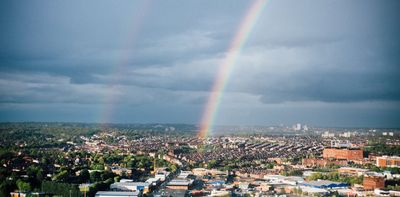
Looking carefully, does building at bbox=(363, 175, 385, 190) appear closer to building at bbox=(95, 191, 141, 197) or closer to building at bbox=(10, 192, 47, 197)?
building at bbox=(95, 191, 141, 197)

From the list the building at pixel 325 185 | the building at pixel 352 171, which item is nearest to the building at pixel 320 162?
the building at pixel 352 171

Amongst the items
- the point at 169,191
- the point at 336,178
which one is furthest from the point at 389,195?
the point at 169,191

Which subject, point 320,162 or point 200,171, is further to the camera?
point 320,162

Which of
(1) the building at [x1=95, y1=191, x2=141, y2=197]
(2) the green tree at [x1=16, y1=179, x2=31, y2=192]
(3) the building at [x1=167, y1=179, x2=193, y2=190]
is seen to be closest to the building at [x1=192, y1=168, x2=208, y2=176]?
(3) the building at [x1=167, y1=179, x2=193, y2=190]

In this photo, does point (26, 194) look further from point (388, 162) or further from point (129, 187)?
point (388, 162)

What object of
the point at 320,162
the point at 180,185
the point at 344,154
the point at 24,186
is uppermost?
the point at 344,154

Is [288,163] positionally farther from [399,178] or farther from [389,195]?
[389,195]

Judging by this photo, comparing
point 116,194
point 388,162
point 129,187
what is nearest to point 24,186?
point 116,194

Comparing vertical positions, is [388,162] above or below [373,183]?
above
